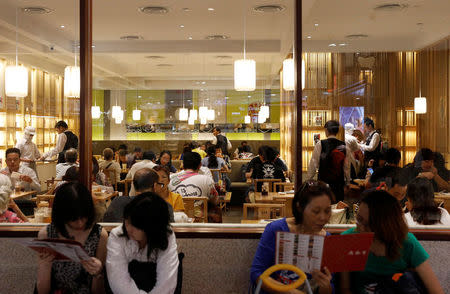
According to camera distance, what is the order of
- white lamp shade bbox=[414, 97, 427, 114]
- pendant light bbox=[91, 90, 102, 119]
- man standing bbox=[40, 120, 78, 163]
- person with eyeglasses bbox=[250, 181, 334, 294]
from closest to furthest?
1. person with eyeglasses bbox=[250, 181, 334, 294]
2. pendant light bbox=[91, 90, 102, 119]
3. man standing bbox=[40, 120, 78, 163]
4. white lamp shade bbox=[414, 97, 427, 114]

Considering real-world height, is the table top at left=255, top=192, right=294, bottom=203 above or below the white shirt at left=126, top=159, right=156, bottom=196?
below

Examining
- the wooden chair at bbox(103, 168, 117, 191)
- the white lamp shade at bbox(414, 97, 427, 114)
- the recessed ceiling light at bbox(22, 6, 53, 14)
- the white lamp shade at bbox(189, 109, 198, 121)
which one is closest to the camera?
the wooden chair at bbox(103, 168, 117, 191)

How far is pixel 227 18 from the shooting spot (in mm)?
6051

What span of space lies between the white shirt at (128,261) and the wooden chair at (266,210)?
1.44 metres

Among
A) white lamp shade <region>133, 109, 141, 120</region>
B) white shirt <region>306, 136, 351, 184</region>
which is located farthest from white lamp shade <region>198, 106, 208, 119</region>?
white shirt <region>306, 136, 351, 184</region>

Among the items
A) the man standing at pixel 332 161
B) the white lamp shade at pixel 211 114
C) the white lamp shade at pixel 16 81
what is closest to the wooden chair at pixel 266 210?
the man standing at pixel 332 161

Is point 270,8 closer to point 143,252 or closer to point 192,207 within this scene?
point 192,207

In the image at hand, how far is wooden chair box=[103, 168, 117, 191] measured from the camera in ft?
13.0

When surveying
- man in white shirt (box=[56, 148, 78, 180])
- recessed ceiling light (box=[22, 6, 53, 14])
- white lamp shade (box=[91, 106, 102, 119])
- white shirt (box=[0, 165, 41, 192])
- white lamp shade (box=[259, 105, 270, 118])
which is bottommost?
white shirt (box=[0, 165, 41, 192])

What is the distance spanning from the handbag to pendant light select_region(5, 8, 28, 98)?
103 inches

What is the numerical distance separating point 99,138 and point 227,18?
3134 millimetres

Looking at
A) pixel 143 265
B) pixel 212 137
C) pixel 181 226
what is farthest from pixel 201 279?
pixel 212 137

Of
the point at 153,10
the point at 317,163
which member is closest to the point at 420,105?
the point at 317,163

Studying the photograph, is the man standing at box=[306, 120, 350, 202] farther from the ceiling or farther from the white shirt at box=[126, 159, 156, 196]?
the white shirt at box=[126, 159, 156, 196]
